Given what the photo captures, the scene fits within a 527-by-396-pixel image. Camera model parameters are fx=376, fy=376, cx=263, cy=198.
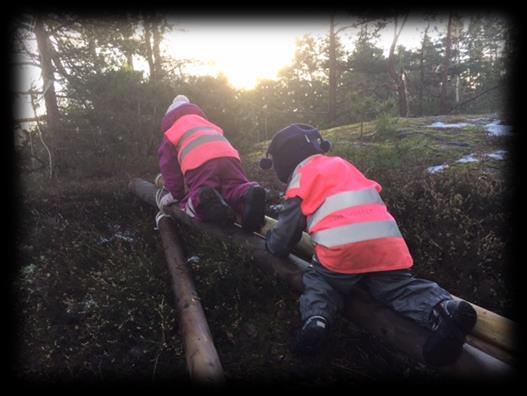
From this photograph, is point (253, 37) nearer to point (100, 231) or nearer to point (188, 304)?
point (100, 231)

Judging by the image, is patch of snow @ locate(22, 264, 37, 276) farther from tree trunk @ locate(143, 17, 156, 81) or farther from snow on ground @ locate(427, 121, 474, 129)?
snow on ground @ locate(427, 121, 474, 129)

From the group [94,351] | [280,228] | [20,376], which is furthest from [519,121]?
[20,376]

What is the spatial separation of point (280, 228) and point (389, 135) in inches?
237

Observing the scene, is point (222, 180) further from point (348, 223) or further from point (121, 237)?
point (348, 223)

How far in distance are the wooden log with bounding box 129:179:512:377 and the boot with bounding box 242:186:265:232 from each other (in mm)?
129

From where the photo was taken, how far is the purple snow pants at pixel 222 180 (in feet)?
16.2

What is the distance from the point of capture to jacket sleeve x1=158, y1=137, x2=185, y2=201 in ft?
18.0

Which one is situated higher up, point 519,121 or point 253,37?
point 253,37

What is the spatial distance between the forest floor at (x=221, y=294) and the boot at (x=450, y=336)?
0.61 m

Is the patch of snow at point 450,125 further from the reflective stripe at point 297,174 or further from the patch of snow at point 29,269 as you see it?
the patch of snow at point 29,269

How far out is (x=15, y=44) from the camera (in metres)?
10.4

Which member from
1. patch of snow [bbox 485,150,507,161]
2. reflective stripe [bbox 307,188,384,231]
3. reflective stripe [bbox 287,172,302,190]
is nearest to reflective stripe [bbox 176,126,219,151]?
reflective stripe [bbox 287,172,302,190]

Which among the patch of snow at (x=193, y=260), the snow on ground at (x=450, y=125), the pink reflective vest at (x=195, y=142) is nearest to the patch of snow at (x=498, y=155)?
the snow on ground at (x=450, y=125)

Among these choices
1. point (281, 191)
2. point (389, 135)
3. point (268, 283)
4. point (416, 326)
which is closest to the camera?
point (416, 326)
